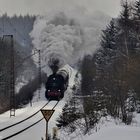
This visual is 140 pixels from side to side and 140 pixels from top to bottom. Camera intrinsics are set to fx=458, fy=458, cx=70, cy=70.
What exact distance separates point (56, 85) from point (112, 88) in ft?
74.8

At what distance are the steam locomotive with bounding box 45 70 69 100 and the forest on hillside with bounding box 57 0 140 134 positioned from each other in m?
7.96

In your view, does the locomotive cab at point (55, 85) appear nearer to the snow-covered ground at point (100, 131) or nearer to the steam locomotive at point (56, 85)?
the steam locomotive at point (56, 85)

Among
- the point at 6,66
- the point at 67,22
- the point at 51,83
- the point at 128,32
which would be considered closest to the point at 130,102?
the point at 51,83

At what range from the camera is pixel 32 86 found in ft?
277

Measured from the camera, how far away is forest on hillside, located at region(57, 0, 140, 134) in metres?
24.1

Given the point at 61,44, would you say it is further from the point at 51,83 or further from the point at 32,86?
the point at 32,86

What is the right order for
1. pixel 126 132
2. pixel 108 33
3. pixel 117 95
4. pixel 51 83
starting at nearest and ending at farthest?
pixel 126 132, pixel 117 95, pixel 51 83, pixel 108 33

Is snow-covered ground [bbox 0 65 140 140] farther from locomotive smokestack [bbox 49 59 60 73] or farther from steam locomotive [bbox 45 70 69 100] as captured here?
locomotive smokestack [bbox 49 59 60 73]

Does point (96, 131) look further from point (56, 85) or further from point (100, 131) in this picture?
point (56, 85)

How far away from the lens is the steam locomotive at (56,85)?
53181 mm

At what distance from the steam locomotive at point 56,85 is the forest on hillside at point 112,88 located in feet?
26.1

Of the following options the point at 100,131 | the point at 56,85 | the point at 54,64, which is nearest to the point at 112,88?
the point at 100,131

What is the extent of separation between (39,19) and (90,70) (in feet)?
37.9

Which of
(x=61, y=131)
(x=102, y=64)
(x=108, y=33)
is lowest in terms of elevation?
(x=61, y=131)
